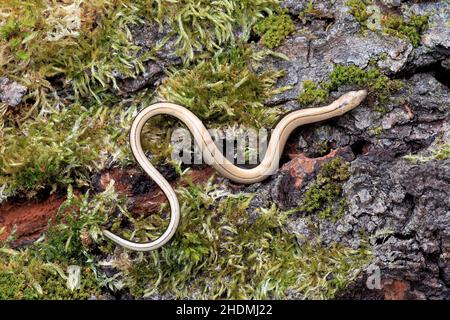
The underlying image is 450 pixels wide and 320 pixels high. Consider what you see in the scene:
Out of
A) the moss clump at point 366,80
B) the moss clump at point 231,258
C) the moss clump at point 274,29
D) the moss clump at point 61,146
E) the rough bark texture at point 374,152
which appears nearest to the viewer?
the rough bark texture at point 374,152

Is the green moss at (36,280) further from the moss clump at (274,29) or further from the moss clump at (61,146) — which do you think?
the moss clump at (274,29)

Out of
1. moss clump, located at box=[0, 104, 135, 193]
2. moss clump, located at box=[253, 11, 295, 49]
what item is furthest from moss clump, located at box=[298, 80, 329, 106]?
moss clump, located at box=[0, 104, 135, 193]

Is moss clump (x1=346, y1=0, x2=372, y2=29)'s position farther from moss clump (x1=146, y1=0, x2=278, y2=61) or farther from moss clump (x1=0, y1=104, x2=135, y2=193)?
moss clump (x1=0, y1=104, x2=135, y2=193)

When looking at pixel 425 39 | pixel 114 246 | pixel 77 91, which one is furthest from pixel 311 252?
pixel 77 91

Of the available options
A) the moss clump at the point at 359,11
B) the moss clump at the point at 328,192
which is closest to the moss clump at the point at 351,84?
the moss clump at the point at 359,11

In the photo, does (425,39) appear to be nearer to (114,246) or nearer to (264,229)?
(264,229)

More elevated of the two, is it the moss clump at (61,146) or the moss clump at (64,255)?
the moss clump at (61,146)

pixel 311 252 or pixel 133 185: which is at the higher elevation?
pixel 133 185
